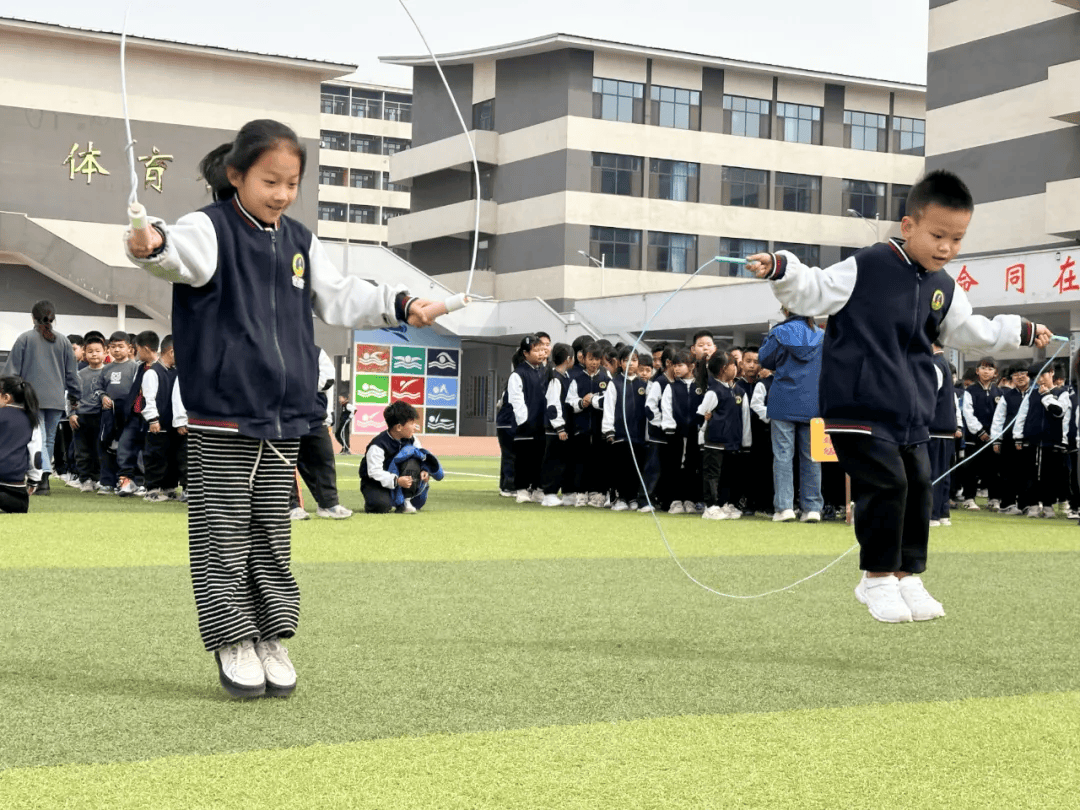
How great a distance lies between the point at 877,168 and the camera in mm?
50750

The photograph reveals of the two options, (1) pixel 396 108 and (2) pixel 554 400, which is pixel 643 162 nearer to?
(2) pixel 554 400

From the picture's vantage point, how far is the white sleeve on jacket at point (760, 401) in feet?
42.4

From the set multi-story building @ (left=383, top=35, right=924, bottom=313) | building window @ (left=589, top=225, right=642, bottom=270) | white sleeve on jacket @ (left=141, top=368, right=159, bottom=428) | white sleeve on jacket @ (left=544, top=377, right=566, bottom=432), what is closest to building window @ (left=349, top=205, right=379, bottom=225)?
multi-story building @ (left=383, top=35, right=924, bottom=313)

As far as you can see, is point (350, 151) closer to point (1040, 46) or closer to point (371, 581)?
point (1040, 46)

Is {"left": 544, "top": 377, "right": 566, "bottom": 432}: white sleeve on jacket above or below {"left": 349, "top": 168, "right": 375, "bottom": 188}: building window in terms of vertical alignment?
below

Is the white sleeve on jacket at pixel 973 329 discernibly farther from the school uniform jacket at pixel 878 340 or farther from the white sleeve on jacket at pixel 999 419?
the white sleeve on jacket at pixel 999 419

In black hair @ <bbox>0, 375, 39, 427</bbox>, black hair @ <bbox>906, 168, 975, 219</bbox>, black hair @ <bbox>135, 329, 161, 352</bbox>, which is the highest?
black hair @ <bbox>906, 168, 975, 219</bbox>

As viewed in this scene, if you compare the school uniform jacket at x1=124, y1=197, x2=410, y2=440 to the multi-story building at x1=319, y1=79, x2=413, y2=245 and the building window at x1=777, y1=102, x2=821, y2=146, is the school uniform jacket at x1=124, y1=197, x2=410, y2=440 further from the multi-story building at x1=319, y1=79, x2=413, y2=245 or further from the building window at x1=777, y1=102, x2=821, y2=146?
the multi-story building at x1=319, y1=79, x2=413, y2=245

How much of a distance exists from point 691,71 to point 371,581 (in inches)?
1670

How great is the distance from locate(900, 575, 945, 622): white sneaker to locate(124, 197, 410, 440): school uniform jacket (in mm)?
2270

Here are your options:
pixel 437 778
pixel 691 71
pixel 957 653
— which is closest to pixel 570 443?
pixel 957 653

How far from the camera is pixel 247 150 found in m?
4.41

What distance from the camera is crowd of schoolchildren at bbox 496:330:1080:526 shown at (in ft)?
42.8

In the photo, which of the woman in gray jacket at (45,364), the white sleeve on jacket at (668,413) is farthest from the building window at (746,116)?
the woman in gray jacket at (45,364)
